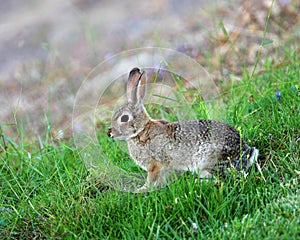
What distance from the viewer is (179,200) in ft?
12.3

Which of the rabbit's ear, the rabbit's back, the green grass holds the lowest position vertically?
the green grass

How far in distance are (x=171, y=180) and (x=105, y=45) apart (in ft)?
18.0

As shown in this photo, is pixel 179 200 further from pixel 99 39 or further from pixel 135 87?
pixel 99 39

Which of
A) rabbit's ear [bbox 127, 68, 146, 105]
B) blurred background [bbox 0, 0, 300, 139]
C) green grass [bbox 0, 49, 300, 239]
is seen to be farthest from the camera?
blurred background [bbox 0, 0, 300, 139]

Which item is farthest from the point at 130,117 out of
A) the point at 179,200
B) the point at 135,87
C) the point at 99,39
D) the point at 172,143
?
the point at 99,39

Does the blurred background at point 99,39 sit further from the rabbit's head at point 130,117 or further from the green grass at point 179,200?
the rabbit's head at point 130,117

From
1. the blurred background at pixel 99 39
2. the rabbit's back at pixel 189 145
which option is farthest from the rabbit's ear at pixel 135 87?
the blurred background at pixel 99 39

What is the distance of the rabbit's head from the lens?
390cm

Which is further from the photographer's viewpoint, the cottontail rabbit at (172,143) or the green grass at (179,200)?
the cottontail rabbit at (172,143)

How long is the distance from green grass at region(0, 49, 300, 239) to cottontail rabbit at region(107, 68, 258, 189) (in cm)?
11

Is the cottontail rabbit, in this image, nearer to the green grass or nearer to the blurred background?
the green grass

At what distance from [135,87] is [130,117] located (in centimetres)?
24

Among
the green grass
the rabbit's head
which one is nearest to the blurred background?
the green grass

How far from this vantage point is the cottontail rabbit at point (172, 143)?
388 centimetres
